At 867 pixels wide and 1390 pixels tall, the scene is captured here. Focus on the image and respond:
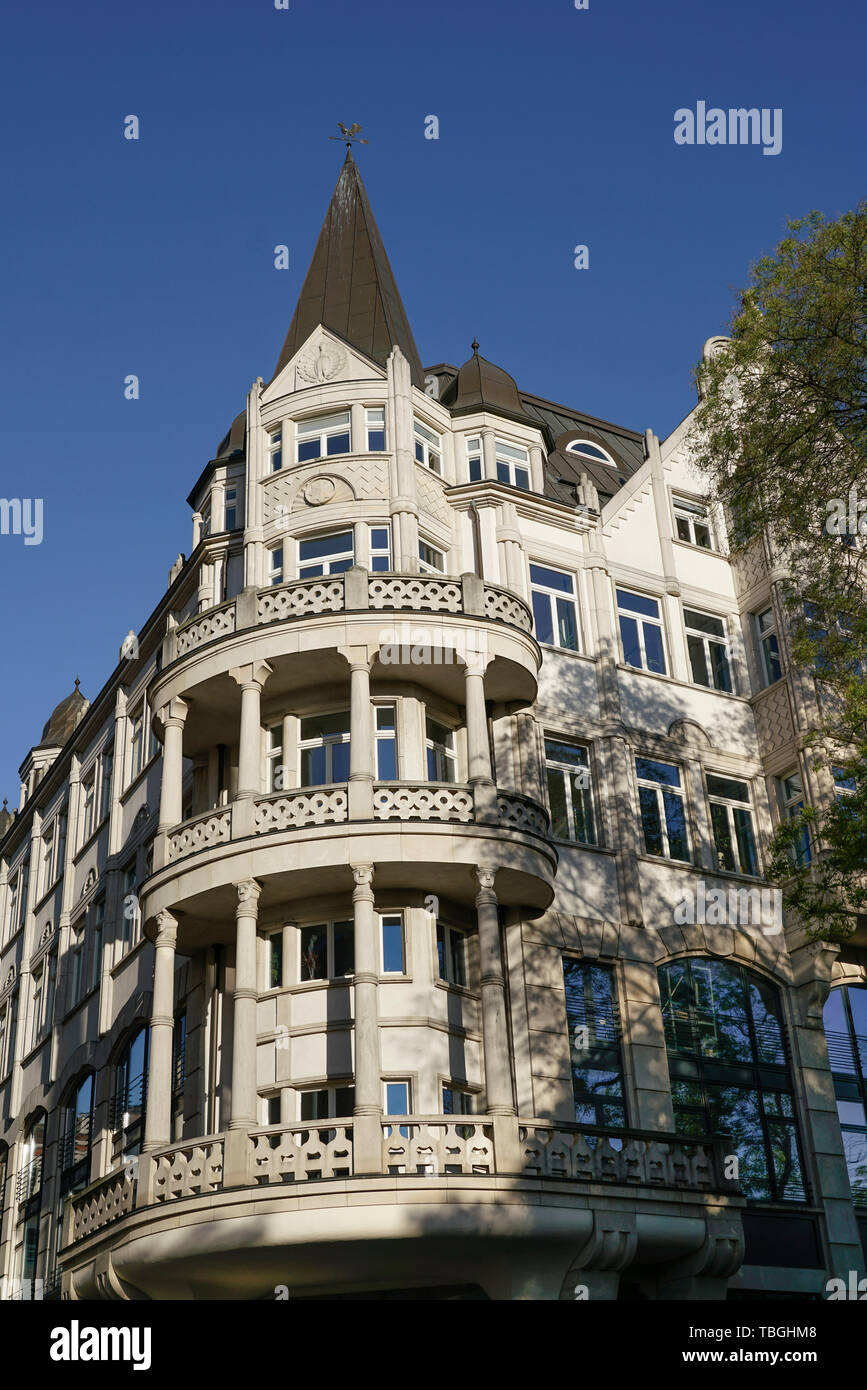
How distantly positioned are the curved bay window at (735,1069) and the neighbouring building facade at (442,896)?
0.24ft

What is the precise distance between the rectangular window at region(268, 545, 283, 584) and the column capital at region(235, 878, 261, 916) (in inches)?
290

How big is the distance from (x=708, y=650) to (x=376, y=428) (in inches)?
361

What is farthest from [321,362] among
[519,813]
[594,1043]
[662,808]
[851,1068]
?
[851,1068]

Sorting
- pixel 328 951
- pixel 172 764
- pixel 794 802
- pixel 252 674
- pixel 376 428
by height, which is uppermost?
pixel 376 428

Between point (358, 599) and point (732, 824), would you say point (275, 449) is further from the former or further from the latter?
point (732, 824)

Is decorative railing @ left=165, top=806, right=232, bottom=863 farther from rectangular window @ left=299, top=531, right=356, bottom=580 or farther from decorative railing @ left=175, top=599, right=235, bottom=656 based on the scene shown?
rectangular window @ left=299, top=531, right=356, bottom=580

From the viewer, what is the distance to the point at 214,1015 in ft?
92.2

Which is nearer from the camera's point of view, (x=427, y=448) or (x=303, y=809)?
(x=303, y=809)

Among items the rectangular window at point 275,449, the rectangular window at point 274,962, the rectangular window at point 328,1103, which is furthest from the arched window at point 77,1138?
the rectangular window at point 275,449

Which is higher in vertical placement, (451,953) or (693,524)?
(693,524)

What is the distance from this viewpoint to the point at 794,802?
32.4m

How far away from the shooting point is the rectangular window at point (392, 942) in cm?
2658
